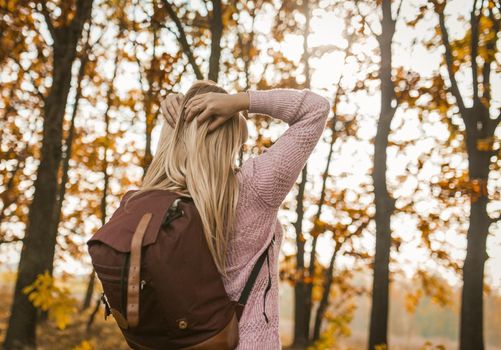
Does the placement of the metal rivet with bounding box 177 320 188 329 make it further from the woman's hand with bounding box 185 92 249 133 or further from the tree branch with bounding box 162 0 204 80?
the tree branch with bounding box 162 0 204 80

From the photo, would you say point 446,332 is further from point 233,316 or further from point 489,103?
point 233,316

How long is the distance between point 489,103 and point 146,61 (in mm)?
7816

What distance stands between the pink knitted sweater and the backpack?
13 centimetres

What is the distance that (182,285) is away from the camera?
1514mm

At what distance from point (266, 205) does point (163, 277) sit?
449 millimetres

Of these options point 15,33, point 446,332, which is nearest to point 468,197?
point 15,33

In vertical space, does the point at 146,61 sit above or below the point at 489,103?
above

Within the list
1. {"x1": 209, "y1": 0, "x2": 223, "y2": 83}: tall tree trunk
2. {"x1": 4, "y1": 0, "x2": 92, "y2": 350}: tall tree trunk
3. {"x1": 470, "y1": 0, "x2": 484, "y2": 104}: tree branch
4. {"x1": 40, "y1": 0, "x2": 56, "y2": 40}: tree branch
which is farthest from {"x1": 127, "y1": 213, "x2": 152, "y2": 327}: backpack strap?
{"x1": 470, "y1": 0, "x2": 484, "y2": 104}: tree branch

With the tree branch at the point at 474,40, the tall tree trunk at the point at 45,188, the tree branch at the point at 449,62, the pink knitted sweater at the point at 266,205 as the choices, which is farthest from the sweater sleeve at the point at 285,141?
the tree branch at the point at 474,40

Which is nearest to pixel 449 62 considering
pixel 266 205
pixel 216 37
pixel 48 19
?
pixel 216 37

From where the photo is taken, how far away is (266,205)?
174cm

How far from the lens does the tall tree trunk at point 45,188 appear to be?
648 centimetres

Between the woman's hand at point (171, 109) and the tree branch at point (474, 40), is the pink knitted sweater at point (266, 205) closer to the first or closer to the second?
the woman's hand at point (171, 109)

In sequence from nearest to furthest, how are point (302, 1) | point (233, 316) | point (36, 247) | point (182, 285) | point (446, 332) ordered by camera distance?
point (182, 285) → point (233, 316) → point (36, 247) → point (302, 1) → point (446, 332)
